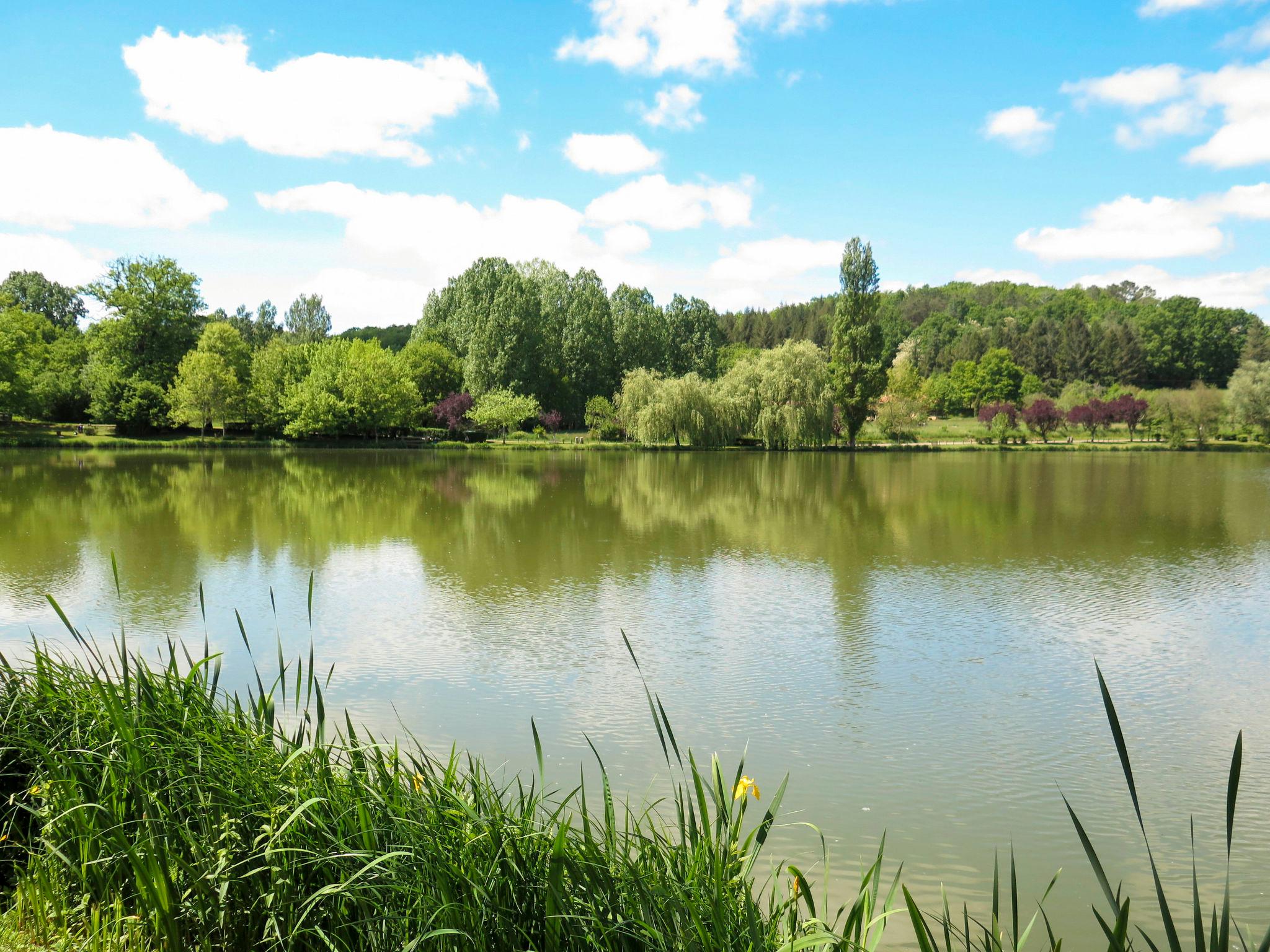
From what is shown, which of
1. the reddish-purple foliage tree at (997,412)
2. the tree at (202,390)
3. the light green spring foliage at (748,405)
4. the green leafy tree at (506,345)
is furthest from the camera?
the reddish-purple foliage tree at (997,412)

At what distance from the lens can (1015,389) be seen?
8094cm

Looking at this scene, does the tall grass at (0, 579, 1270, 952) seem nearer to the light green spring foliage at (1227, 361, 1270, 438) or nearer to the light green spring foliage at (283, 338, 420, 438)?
the light green spring foliage at (283, 338, 420, 438)

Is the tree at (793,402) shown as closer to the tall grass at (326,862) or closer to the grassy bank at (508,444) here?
the grassy bank at (508,444)

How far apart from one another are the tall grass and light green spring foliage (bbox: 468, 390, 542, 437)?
1912 inches

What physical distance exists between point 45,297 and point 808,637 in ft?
274

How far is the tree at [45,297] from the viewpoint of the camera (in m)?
72.3

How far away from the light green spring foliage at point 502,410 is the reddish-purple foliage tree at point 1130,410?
4045 centimetres

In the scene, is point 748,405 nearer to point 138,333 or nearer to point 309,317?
point 138,333

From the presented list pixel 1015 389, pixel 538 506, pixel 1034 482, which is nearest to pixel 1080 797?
Answer: pixel 538 506

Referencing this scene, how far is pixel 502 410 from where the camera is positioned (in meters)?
51.8

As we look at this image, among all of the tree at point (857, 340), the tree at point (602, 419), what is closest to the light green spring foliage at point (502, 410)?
the tree at point (602, 419)

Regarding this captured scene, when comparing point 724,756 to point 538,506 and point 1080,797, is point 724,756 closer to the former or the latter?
point 1080,797

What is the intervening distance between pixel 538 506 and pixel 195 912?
58.3 feet

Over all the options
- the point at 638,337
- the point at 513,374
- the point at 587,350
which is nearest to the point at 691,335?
the point at 638,337
